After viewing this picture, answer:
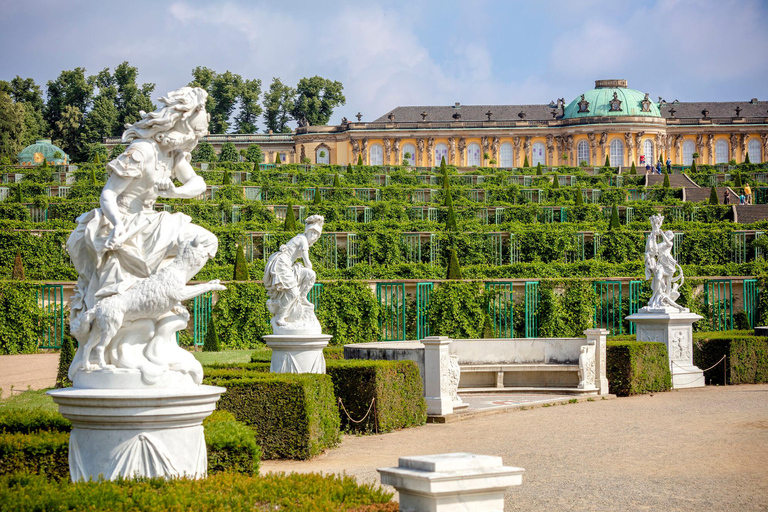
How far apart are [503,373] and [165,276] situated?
37.3 feet

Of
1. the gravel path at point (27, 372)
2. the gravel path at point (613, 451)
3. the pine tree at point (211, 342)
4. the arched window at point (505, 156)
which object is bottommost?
the gravel path at point (613, 451)

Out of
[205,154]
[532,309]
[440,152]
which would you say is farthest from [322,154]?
[532,309]

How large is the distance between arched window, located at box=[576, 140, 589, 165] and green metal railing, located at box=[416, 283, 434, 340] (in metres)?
48.4

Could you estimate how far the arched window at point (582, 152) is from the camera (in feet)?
222

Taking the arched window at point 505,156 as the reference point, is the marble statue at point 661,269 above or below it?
below

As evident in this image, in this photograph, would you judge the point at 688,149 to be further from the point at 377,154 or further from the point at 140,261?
the point at 140,261

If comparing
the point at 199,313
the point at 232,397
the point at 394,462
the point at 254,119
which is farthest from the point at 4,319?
the point at 254,119

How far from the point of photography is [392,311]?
21.6 metres

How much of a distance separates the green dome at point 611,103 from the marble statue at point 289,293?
59695 mm

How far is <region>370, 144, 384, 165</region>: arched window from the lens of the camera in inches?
2707

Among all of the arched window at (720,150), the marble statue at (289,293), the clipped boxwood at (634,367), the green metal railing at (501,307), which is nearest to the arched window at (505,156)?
the arched window at (720,150)

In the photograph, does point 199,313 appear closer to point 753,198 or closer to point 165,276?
point 165,276

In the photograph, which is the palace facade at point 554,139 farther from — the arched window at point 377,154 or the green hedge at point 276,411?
the green hedge at point 276,411

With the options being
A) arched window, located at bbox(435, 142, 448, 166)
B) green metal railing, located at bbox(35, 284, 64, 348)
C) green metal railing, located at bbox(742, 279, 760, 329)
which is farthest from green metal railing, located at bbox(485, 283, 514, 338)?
arched window, located at bbox(435, 142, 448, 166)
